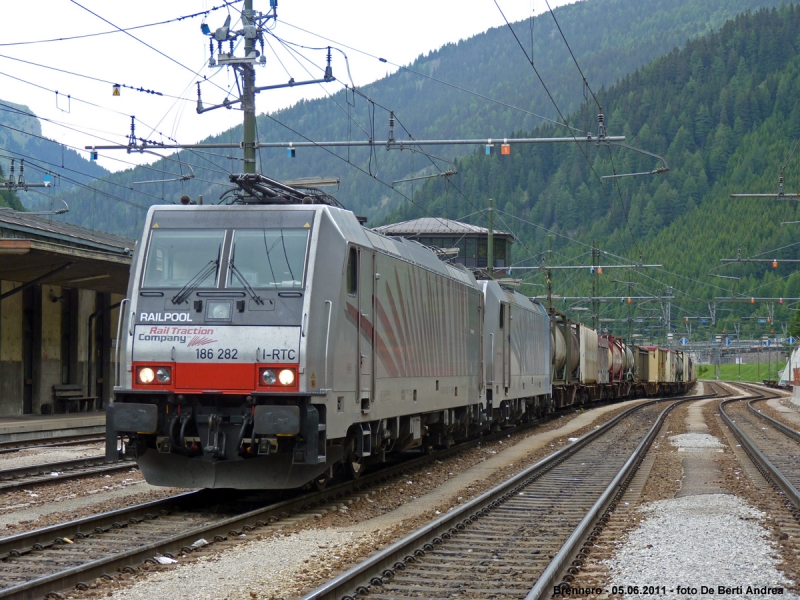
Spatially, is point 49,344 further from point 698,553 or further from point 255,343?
point 698,553

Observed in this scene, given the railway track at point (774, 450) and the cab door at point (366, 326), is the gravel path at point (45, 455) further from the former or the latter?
the railway track at point (774, 450)

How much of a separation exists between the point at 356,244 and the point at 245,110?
25.8 feet

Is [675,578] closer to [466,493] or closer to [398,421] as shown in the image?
[466,493]

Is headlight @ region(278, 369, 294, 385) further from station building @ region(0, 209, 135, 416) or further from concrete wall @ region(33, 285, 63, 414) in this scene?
concrete wall @ region(33, 285, 63, 414)

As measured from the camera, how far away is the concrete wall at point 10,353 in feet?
86.0

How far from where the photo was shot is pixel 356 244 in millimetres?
12203

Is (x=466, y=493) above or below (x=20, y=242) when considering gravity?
below

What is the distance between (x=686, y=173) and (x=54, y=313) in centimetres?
15088

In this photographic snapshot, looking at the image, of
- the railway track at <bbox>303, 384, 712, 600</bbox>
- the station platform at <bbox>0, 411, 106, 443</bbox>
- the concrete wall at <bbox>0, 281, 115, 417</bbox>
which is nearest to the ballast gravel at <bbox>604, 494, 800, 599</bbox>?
the railway track at <bbox>303, 384, 712, 600</bbox>

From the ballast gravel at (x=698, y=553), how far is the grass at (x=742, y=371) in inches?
5068

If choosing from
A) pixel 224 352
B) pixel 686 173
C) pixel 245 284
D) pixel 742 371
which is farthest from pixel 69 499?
pixel 686 173

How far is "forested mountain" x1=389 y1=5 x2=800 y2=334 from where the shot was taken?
12781cm

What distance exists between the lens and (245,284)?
11.3 metres

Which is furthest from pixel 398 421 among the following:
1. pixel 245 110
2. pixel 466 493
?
pixel 245 110
